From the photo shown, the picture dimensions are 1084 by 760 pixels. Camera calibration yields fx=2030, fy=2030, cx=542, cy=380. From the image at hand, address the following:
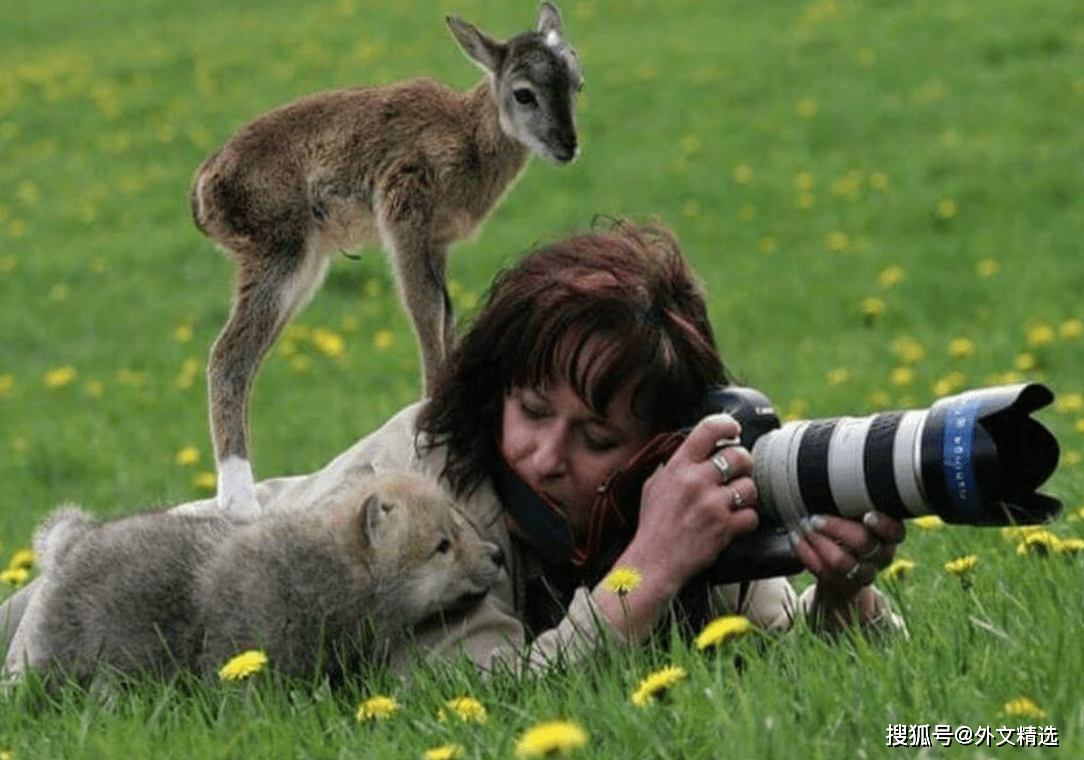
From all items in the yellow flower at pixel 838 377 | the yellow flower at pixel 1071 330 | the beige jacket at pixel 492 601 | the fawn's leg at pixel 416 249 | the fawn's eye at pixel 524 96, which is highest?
the fawn's eye at pixel 524 96

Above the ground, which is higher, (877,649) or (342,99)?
(342,99)

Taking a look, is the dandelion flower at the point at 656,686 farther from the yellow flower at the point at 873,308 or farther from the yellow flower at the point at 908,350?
the yellow flower at the point at 873,308

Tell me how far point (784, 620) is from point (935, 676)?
3.42 ft

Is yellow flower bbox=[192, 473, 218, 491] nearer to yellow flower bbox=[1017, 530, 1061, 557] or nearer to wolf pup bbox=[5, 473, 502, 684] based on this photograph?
wolf pup bbox=[5, 473, 502, 684]

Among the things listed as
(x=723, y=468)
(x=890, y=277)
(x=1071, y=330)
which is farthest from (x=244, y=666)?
(x=890, y=277)

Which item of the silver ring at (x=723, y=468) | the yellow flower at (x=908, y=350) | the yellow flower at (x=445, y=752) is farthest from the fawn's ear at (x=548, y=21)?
the yellow flower at (x=908, y=350)

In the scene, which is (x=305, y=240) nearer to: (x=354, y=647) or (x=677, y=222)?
(x=354, y=647)

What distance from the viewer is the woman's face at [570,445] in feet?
13.7

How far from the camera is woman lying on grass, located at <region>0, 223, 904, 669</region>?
152 inches

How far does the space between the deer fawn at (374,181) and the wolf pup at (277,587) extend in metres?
0.36

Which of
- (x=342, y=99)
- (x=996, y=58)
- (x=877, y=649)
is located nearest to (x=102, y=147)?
(x=996, y=58)

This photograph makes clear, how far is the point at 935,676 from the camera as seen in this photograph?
337cm

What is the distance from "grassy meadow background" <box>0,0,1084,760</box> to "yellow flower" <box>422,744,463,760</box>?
3.0 inches

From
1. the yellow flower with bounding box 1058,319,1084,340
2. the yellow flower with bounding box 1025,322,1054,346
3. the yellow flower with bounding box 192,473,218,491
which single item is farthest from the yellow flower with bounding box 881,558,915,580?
the yellow flower with bounding box 1058,319,1084,340
